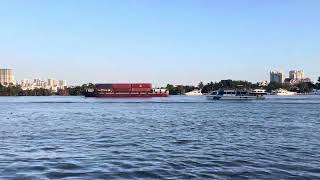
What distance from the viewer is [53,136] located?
3394 cm

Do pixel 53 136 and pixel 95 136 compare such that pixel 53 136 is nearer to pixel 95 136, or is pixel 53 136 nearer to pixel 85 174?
pixel 95 136

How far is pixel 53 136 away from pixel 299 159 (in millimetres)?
17320

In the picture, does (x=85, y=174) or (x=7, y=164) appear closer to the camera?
(x=85, y=174)

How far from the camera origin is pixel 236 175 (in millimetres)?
18672

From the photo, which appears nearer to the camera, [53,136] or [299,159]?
[299,159]

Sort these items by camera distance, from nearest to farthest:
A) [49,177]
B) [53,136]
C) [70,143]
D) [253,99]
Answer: [49,177], [70,143], [53,136], [253,99]

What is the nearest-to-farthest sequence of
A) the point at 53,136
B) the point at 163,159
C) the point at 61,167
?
1. the point at 61,167
2. the point at 163,159
3. the point at 53,136

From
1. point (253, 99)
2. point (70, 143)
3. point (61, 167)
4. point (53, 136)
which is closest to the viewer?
point (61, 167)

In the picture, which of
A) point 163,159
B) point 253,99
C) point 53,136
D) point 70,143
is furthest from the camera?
point 253,99

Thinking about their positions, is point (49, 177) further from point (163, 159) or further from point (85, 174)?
point (163, 159)

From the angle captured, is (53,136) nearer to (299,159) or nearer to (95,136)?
(95,136)

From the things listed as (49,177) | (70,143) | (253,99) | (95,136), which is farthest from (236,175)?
(253,99)

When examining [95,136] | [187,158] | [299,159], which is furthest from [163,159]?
[95,136]

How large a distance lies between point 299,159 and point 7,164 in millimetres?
12537
